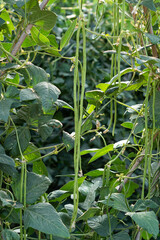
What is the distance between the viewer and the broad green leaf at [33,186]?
2.26ft

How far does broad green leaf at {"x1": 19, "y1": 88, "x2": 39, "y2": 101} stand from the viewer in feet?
2.13

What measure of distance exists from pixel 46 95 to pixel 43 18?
14cm

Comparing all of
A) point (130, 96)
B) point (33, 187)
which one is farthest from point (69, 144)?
point (130, 96)

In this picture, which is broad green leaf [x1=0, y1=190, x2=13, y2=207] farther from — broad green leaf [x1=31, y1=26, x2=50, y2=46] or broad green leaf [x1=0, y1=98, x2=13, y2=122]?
broad green leaf [x1=31, y1=26, x2=50, y2=46]

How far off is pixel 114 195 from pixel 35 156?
0.20 meters

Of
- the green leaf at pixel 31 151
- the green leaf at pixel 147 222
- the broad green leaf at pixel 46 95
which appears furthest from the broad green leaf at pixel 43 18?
the green leaf at pixel 147 222

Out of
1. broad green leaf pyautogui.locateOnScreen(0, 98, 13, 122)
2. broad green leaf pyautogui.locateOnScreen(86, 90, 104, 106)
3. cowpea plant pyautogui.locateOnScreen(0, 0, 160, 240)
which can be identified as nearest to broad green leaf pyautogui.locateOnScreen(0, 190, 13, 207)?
cowpea plant pyautogui.locateOnScreen(0, 0, 160, 240)

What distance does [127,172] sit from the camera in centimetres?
83

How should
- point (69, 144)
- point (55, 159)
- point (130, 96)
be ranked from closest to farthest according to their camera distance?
1. point (69, 144)
2. point (55, 159)
3. point (130, 96)

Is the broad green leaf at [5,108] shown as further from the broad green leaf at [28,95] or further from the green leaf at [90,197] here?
the green leaf at [90,197]

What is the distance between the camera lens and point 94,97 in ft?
2.61

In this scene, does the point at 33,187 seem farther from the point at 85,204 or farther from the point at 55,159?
the point at 55,159

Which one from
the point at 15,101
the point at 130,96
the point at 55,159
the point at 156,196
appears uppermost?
the point at 15,101

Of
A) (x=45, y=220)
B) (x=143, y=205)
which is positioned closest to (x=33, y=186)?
(x=45, y=220)
